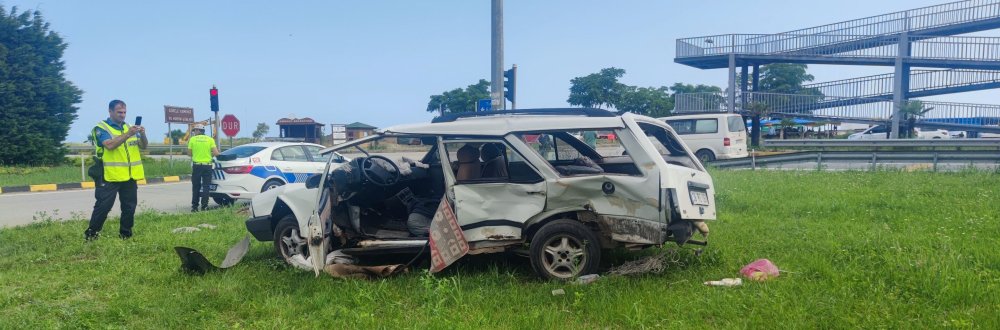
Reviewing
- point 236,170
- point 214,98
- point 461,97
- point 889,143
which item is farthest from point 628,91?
point 236,170

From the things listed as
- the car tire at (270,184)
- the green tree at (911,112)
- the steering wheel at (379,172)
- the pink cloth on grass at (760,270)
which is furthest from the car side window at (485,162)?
the green tree at (911,112)

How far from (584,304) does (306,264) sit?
2.43m

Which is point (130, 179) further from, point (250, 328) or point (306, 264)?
point (250, 328)

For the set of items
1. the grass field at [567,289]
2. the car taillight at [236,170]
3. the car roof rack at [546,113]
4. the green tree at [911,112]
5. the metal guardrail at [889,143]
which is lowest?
the grass field at [567,289]

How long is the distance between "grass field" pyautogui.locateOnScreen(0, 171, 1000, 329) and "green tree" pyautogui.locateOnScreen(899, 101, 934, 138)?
19.8 meters

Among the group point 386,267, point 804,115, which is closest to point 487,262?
point 386,267

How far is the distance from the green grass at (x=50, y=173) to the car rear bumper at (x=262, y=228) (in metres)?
13.7

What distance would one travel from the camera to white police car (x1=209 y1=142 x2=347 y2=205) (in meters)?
10.7

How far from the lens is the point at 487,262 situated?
5.65 metres

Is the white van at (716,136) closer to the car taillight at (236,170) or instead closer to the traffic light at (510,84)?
the traffic light at (510,84)

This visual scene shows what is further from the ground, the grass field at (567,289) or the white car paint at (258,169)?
the white car paint at (258,169)

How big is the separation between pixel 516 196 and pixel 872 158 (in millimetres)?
12899

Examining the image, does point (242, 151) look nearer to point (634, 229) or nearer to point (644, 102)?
point (634, 229)

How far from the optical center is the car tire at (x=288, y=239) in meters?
5.73
